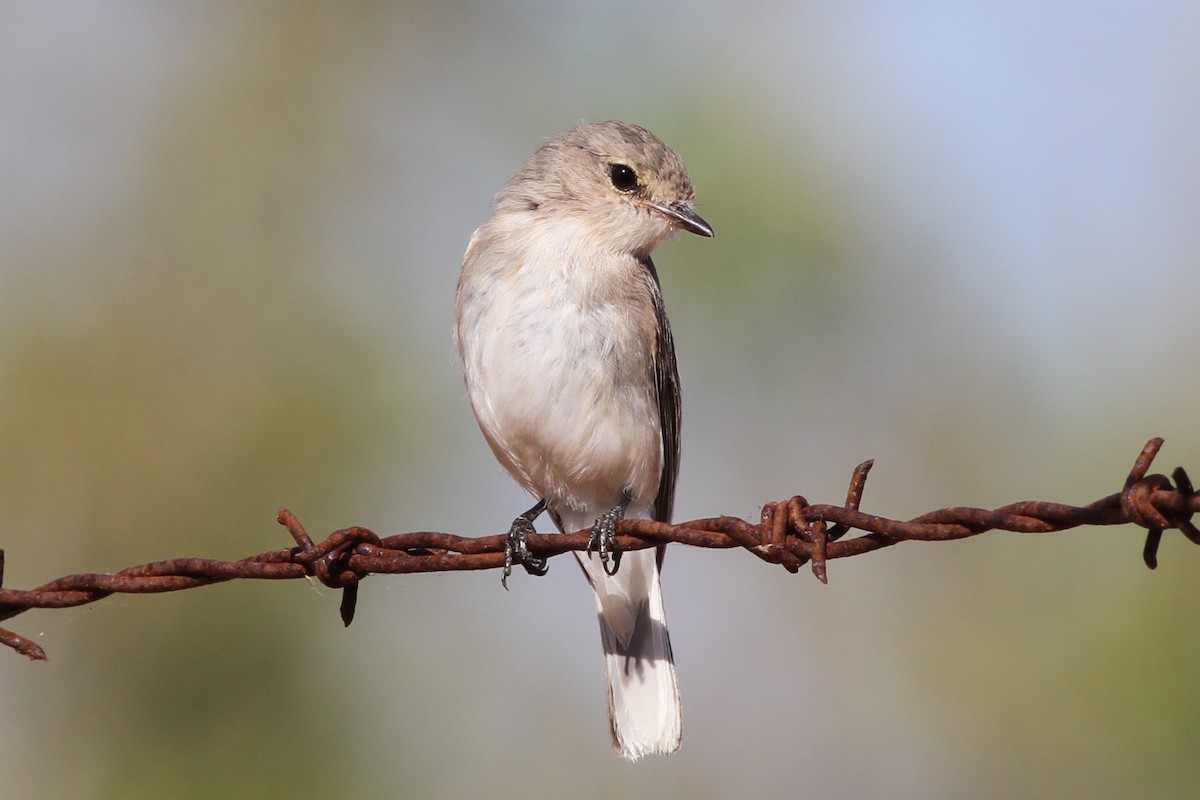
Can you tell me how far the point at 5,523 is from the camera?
7.73 metres

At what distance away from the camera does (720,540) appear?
283 centimetres

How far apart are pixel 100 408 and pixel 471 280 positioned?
4441mm

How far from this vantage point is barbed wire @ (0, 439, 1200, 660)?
7.33 feet

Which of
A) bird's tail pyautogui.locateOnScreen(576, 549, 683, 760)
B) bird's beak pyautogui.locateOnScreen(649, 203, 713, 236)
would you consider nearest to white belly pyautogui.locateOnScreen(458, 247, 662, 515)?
bird's beak pyautogui.locateOnScreen(649, 203, 713, 236)

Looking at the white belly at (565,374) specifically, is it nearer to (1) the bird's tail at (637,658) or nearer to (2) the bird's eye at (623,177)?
(2) the bird's eye at (623,177)

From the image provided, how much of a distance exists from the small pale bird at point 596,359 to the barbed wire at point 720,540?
0.94 metres

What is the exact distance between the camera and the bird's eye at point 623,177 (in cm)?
522

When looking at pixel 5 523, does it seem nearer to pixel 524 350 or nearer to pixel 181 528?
pixel 181 528

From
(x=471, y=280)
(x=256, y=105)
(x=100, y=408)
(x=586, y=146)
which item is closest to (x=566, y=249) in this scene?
(x=471, y=280)

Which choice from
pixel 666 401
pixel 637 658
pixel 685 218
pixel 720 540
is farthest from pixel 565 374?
pixel 720 540

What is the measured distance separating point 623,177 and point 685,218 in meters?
0.33

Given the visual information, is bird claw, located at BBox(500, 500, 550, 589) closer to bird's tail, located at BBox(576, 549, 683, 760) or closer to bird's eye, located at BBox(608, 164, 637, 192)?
bird's tail, located at BBox(576, 549, 683, 760)

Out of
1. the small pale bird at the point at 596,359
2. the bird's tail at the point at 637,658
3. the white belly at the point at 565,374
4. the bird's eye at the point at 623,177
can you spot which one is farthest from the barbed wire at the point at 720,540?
the bird's eye at the point at 623,177

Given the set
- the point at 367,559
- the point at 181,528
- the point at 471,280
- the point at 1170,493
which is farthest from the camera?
the point at 181,528
